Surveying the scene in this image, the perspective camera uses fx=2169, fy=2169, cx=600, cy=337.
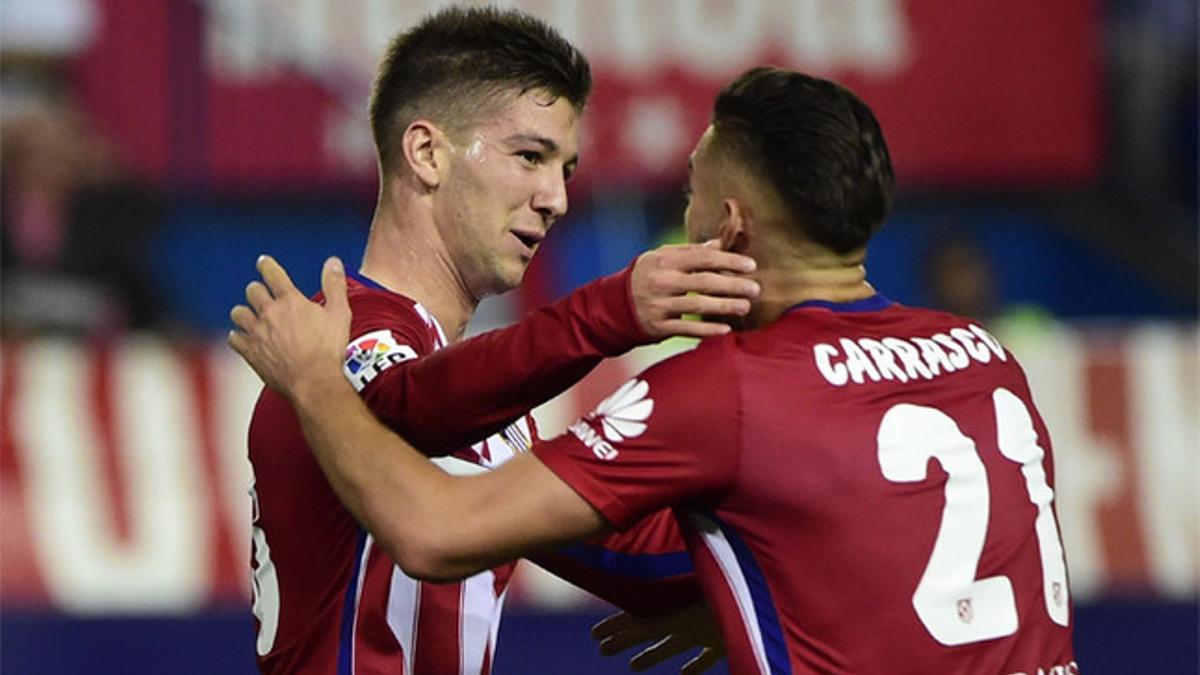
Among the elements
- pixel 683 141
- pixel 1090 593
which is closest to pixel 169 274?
pixel 683 141

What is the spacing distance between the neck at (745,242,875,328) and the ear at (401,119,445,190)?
81cm

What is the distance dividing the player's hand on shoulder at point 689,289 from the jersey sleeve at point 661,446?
60mm

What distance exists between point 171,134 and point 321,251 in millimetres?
976

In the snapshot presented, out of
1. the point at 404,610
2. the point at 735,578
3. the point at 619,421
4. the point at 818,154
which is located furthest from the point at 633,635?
the point at 818,154

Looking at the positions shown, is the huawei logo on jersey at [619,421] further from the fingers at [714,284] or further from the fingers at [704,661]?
the fingers at [704,661]

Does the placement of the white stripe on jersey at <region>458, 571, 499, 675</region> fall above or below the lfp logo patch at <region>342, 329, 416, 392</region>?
below

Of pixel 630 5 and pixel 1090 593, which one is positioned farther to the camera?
pixel 630 5

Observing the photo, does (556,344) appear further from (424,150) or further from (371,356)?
(424,150)

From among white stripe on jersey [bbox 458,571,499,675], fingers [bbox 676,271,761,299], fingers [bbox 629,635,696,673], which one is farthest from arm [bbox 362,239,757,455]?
fingers [bbox 629,635,696,673]

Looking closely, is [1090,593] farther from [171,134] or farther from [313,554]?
[171,134]

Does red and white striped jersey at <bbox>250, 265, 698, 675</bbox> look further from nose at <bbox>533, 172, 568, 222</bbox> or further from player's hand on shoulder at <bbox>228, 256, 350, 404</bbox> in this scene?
nose at <bbox>533, 172, 568, 222</bbox>

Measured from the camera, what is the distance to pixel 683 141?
11375 mm

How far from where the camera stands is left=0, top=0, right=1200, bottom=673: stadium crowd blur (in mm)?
10469

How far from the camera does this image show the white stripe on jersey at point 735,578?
3.26 metres
